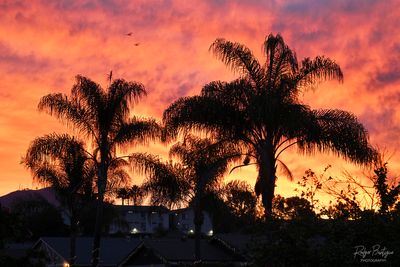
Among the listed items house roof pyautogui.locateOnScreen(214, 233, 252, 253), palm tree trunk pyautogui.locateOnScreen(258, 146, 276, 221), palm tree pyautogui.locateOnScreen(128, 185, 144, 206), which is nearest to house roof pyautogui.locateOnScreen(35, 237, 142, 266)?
Answer: house roof pyautogui.locateOnScreen(214, 233, 252, 253)

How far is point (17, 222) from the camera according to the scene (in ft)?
62.8

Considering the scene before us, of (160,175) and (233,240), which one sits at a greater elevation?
(160,175)

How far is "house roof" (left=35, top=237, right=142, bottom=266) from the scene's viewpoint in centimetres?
6256

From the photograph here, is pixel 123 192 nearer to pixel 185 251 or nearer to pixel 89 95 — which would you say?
pixel 89 95

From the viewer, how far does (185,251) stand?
53.7 meters

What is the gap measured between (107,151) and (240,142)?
Result: 774cm

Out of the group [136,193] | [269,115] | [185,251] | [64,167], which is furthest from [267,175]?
[185,251]

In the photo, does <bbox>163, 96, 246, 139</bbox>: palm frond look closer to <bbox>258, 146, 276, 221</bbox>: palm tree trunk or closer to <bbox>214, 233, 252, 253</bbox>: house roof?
<bbox>258, 146, 276, 221</bbox>: palm tree trunk

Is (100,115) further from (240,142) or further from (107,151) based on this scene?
(240,142)

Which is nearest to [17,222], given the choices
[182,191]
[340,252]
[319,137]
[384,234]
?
[340,252]

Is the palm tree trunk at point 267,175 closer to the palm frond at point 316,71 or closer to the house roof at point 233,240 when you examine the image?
the palm frond at point 316,71

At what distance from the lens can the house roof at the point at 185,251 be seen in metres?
52.2

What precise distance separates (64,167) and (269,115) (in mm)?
20372

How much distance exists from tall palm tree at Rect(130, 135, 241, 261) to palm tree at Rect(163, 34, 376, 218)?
1.13 metres
